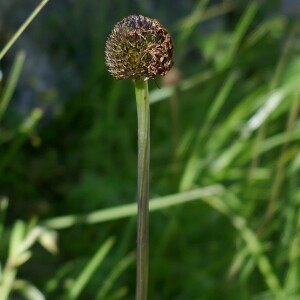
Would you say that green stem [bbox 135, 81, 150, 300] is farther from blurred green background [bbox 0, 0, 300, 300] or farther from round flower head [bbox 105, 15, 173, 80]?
blurred green background [bbox 0, 0, 300, 300]

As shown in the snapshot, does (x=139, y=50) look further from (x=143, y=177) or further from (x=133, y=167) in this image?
(x=133, y=167)

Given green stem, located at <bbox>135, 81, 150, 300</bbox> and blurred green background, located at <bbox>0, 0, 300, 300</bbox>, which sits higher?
blurred green background, located at <bbox>0, 0, 300, 300</bbox>

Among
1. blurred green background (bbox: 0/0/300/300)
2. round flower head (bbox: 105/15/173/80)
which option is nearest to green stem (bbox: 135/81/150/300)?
round flower head (bbox: 105/15/173/80)

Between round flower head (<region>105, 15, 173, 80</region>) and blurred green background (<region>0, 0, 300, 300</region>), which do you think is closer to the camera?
round flower head (<region>105, 15, 173, 80</region>)

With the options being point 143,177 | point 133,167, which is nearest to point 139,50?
point 143,177

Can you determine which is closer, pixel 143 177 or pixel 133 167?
pixel 143 177
